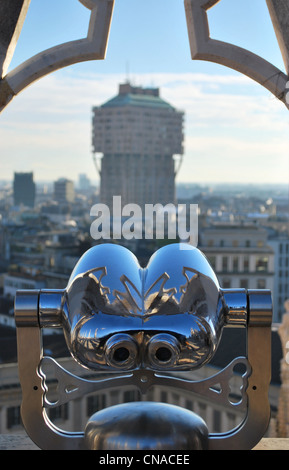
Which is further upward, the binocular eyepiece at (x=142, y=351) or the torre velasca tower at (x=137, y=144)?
the torre velasca tower at (x=137, y=144)

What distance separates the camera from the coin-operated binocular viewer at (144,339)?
141 cm

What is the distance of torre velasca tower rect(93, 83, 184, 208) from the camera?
154 ft

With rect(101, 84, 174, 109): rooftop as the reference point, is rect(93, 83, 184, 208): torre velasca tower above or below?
below

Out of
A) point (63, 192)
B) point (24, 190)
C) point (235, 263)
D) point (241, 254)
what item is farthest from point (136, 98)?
point (235, 263)

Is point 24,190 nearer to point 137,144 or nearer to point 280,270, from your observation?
point 137,144

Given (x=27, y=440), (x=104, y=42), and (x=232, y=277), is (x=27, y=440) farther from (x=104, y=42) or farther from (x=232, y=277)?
(x=232, y=277)

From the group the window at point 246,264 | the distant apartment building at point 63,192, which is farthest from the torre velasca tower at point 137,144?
the window at point 246,264

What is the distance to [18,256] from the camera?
31.5 metres

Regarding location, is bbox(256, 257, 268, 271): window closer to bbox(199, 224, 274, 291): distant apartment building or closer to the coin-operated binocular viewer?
bbox(199, 224, 274, 291): distant apartment building

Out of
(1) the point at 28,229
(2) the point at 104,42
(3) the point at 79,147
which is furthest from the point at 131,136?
(2) the point at 104,42

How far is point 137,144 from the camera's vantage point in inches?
1927

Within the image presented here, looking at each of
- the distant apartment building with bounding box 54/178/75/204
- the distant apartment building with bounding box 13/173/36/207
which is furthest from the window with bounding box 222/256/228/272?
the distant apartment building with bounding box 54/178/75/204

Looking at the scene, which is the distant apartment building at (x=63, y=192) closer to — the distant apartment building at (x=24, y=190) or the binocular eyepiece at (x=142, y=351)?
the distant apartment building at (x=24, y=190)

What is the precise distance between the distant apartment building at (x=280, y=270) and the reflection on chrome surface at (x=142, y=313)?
2784 cm
